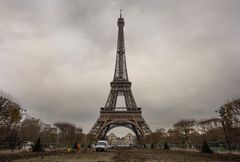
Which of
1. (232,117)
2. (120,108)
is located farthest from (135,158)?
(120,108)

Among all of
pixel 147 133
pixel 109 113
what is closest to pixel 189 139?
pixel 147 133

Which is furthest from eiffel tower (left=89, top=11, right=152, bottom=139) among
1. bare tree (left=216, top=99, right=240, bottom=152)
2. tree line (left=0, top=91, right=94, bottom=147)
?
bare tree (left=216, top=99, right=240, bottom=152)

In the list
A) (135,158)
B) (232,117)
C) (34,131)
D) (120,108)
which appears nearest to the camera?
(135,158)

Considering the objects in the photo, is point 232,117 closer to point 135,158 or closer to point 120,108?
point 135,158

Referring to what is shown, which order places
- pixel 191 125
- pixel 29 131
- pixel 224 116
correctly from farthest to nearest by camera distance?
pixel 191 125, pixel 29 131, pixel 224 116

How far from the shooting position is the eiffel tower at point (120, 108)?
86419mm

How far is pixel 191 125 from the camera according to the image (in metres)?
71.9

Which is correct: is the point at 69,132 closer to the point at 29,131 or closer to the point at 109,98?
the point at 29,131

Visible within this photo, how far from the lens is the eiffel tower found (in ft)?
284

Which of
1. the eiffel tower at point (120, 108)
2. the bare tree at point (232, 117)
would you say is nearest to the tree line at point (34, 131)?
the eiffel tower at point (120, 108)

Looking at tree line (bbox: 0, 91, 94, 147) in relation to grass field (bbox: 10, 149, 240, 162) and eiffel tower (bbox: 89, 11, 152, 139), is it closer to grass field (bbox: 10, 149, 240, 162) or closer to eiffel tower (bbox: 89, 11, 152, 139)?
eiffel tower (bbox: 89, 11, 152, 139)

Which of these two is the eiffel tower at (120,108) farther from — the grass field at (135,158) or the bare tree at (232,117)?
the grass field at (135,158)

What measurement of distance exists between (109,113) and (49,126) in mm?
20452

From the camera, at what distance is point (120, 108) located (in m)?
92.4
